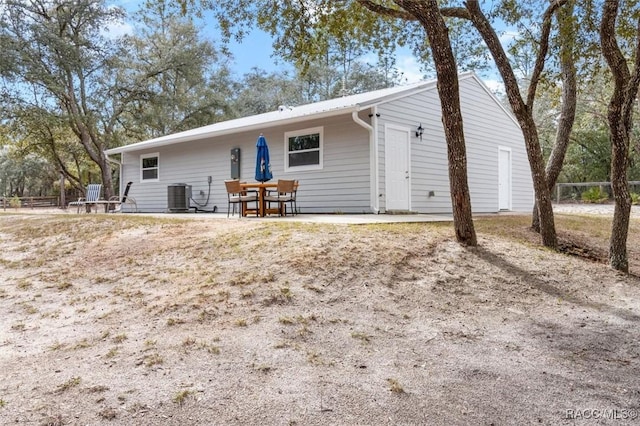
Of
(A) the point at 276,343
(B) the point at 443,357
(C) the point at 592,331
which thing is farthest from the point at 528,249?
(A) the point at 276,343

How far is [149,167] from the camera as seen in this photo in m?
14.8

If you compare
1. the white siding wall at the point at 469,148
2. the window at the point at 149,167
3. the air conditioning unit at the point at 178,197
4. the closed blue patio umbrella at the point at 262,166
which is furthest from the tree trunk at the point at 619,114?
the window at the point at 149,167

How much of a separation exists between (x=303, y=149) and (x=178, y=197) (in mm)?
4087

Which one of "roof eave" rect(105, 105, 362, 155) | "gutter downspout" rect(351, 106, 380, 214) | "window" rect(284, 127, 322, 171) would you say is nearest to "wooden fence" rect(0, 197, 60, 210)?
"roof eave" rect(105, 105, 362, 155)

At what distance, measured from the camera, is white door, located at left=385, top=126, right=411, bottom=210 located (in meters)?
9.87

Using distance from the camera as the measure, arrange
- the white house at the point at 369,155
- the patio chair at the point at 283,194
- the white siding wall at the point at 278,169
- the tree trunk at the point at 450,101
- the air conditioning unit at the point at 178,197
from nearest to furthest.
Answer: the tree trunk at the point at 450,101 → the patio chair at the point at 283,194 → the white house at the point at 369,155 → the white siding wall at the point at 278,169 → the air conditioning unit at the point at 178,197

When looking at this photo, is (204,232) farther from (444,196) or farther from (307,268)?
(444,196)

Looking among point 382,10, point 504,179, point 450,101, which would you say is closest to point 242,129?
point 382,10

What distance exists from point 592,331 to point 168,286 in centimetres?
369

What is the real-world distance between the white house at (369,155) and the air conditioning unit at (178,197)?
1.56 ft

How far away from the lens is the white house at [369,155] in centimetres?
980

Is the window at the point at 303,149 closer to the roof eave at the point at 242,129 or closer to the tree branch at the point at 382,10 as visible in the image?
the roof eave at the point at 242,129

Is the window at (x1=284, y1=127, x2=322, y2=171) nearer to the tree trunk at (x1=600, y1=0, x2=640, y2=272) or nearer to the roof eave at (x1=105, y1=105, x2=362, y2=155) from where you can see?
the roof eave at (x1=105, y1=105, x2=362, y2=155)

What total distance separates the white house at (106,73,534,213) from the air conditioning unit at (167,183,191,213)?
477 millimetres
